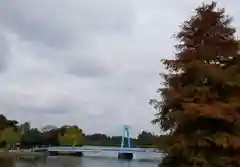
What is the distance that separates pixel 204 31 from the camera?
14.3 meters

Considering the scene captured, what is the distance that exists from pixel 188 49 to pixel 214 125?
2587mm

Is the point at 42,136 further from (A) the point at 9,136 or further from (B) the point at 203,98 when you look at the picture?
(B) the point at 203,98

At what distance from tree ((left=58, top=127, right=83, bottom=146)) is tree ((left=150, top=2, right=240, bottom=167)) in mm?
125515

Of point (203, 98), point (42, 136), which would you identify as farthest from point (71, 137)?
point (203, 98)

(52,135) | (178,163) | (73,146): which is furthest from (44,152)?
(178,163)

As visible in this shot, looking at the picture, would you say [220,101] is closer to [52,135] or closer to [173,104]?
[173,104]

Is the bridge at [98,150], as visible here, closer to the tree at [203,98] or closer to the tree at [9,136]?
the tree at [9,136]

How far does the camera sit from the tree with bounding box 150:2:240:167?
43.4 ft

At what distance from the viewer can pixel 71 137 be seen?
459 feet

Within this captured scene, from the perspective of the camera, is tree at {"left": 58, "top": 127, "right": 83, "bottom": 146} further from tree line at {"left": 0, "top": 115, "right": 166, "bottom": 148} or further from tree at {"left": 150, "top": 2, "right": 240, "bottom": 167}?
tree at {"left": 150, "top": 2, "right": 240, "bottom": 167}

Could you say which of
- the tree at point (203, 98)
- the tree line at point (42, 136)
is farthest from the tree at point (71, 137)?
the tree at point (203, 98)

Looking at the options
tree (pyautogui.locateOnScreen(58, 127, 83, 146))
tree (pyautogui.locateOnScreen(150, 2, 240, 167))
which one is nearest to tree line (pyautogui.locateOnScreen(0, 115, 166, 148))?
tree (pyautogui.locateOnScreen(58, 127, 83, 146))

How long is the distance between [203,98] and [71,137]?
12903cm

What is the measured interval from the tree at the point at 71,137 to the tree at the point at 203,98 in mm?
125515
